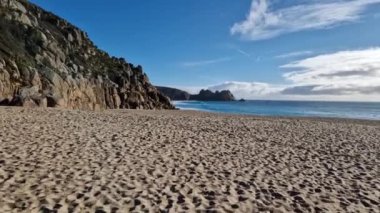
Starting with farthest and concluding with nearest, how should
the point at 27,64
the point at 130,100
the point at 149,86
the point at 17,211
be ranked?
the point at 149,86
the point at 130,100
the point at 27,64
the point at 17,211

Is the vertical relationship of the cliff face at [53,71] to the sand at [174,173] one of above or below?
above

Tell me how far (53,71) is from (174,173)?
30.8 m

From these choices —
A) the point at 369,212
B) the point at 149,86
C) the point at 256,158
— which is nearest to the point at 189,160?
the point at 256,158

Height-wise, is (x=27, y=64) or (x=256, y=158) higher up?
(x=27, y=64)

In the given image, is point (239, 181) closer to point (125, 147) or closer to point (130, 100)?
point (125, 147)

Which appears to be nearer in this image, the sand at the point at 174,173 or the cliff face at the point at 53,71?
the sand at the point at 174,173

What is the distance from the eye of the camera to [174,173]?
10.2 meters

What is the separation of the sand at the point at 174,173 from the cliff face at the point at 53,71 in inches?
588

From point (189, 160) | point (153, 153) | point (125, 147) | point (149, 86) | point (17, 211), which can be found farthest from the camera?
point (149, 86)

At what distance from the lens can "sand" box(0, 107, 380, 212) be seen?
774 centimetres

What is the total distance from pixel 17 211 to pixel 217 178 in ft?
17.0

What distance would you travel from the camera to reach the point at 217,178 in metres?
9.98

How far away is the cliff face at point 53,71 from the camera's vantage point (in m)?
30.9

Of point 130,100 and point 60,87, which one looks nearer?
point 60,87
